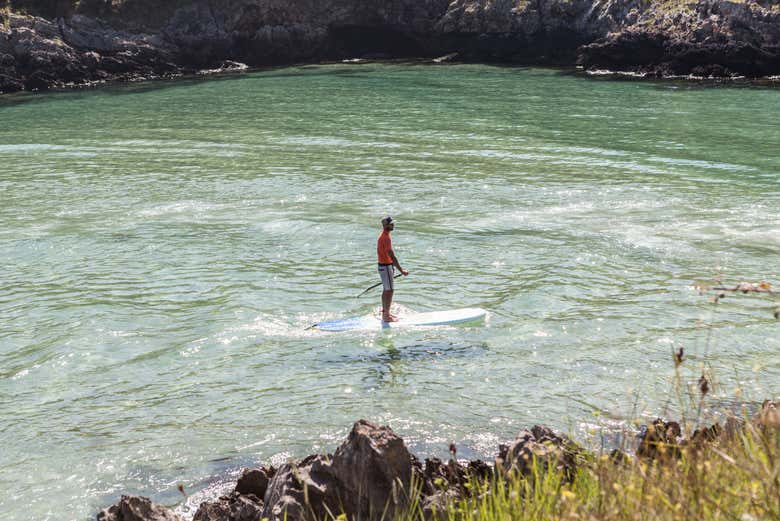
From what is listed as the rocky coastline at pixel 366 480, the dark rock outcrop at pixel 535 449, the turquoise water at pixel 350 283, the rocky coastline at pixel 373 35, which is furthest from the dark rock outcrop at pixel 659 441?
the rocky coastline at pixel 373 35

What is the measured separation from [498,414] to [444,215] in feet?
47.9

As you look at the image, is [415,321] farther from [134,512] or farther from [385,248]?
[134,512]

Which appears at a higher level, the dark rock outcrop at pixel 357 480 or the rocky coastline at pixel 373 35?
the rocky coastline at pixel 373 35

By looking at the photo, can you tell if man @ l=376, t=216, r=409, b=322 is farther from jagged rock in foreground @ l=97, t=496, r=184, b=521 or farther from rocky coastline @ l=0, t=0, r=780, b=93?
rocky coastline @ l=0, t=0, r=780, b=93

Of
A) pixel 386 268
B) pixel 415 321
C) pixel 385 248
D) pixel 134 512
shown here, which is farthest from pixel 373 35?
pixel 134 512

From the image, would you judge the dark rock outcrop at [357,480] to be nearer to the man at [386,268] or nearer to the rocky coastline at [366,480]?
the rocky coastline at [366,480]

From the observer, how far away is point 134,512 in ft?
30.5

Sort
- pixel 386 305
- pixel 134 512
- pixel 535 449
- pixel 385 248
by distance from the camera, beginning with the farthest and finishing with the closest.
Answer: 1. pixel 386 305
2. pixel 385 248
3. pixel 134 512
4. pixel 535 449

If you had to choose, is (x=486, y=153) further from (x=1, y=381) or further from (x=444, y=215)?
(x=1, y=381)

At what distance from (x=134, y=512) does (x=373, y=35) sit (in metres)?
81.0

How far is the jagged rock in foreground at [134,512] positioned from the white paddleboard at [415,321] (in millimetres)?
8928

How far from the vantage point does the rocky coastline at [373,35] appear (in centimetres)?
6309

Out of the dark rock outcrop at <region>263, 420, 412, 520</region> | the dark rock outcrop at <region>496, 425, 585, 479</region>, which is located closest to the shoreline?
the dark rock outcrop at <region>496, 425, 585, 479</region>

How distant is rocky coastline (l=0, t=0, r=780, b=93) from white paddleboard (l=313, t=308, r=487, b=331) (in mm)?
50371
